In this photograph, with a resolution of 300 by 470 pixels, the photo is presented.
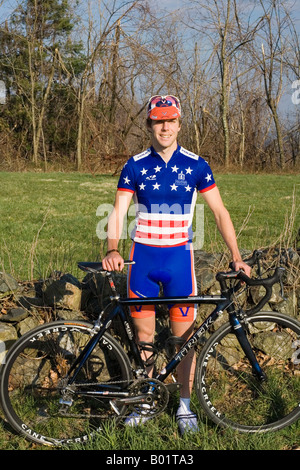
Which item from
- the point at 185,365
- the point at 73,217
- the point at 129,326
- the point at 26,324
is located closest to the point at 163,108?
the point at 129,326

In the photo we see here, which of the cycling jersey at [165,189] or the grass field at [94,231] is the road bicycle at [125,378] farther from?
the cycling jersey at [165,189]

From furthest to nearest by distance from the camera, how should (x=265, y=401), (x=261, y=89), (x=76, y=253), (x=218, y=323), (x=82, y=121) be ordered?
(x=261, y=89)
(x=82, y=121)
(x=76, y=253)
(x=218, y=323)
(x=265, y=401)

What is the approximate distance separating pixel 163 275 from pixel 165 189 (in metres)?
0.54

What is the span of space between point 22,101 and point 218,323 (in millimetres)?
26355

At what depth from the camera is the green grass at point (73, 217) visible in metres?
6.27

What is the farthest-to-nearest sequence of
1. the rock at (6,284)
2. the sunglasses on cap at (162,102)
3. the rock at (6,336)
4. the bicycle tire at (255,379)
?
the rock at (6,284)
the rock at (6,336)
the bicycle tire at (255,379)
the sunglasses on cap at (162,102)

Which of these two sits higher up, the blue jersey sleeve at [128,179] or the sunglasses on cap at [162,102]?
the sunglasses on cap at [162,102]

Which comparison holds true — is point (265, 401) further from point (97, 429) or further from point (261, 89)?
point (261, 89)

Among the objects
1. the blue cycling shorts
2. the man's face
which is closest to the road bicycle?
the blue cycling shorts

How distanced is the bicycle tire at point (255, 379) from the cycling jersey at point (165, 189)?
0.71m

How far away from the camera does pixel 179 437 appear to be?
3.19 meters

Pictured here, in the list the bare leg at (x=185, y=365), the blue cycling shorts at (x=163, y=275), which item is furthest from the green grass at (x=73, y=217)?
the bare leg at (x=185, y=365)

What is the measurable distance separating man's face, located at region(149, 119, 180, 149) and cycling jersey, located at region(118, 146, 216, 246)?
0.32 ft
